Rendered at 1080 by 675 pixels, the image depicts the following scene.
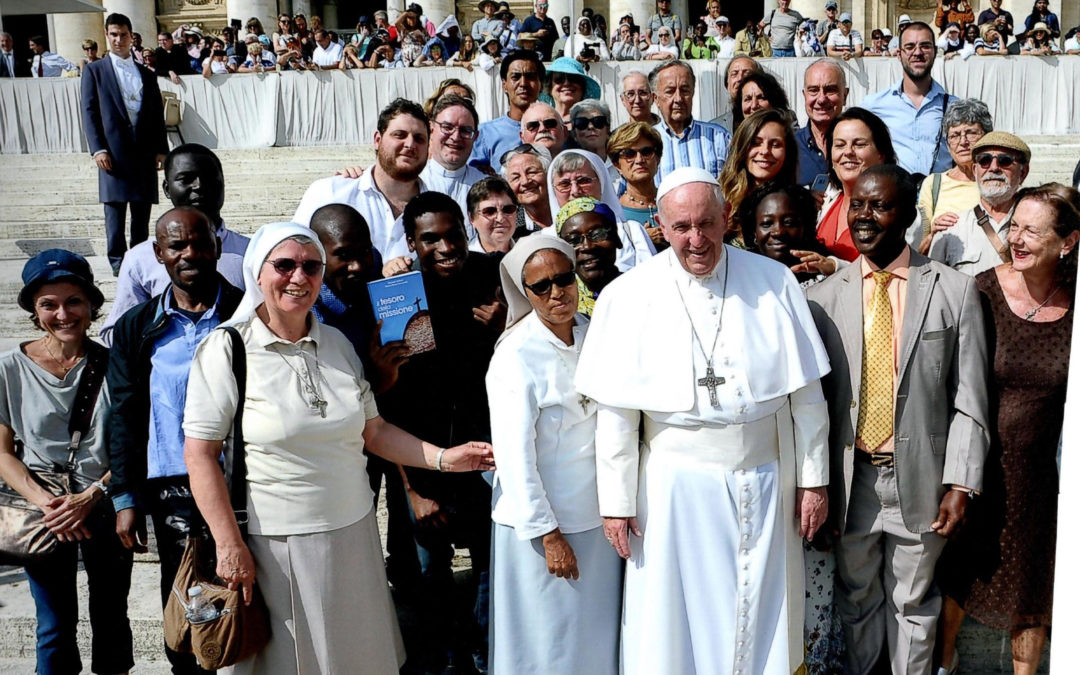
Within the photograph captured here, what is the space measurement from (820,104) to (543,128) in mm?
1529

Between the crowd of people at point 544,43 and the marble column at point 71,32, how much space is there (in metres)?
8.96

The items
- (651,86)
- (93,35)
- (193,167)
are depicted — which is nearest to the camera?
(193,167)

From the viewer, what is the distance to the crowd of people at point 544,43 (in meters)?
15.6

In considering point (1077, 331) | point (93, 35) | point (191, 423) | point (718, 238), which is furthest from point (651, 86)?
point (93, 35)

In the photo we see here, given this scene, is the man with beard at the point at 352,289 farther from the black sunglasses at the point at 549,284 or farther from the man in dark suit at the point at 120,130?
the man in dark suit at the point at 120,130

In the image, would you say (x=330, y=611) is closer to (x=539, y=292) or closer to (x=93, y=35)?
(x=539, y=292)

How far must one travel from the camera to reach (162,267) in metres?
4.23

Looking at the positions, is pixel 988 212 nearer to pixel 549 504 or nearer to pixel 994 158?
pixel 994 158

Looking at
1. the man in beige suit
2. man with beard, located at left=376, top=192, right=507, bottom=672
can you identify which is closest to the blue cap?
man with beard, located at left=376, top=192, right=507, bottom=672

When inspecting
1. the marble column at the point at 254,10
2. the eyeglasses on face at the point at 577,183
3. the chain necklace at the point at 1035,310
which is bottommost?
the chain necklace at the point at 1035,310

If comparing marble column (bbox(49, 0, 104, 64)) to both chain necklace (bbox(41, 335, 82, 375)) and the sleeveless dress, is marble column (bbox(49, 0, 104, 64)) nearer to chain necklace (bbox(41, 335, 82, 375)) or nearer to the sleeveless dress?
chain necklace (bbox(41, 335, 82, 375))

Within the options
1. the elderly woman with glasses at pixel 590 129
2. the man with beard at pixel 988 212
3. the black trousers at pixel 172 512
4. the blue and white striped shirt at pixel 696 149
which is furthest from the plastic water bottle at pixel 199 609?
the blue and white striped shirt at pixel 696 149

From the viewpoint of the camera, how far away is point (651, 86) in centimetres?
710

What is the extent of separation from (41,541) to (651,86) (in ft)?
16.7
